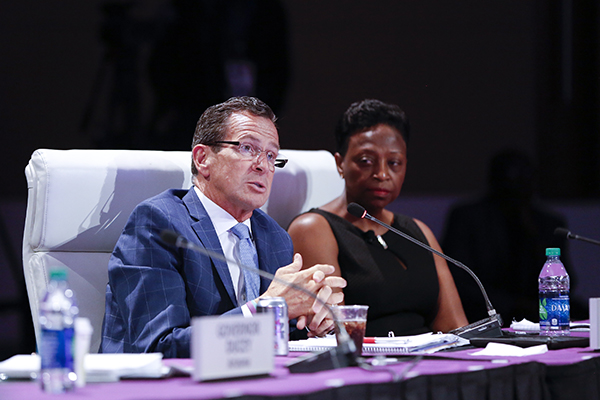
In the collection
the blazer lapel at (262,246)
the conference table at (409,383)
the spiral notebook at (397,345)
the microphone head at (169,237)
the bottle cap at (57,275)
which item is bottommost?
the conference table at (409,383)

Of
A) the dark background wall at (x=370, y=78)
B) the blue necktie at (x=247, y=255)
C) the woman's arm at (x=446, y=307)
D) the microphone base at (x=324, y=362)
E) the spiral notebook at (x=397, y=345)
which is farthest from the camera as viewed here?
the dark background wall at (x=370, y=78)

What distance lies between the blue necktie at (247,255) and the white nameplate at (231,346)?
0.65m

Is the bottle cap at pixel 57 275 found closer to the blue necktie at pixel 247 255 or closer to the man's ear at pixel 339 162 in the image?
the blue necktie at pixel 247 255

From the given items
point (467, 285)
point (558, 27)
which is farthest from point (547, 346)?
point (558, 27)

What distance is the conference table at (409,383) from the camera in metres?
0.82

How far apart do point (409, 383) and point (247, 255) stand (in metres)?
0.78

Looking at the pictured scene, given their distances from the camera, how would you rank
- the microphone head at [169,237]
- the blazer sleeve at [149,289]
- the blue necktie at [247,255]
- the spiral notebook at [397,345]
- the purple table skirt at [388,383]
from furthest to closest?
the blue necktie at [247,255], the blazer sleeve at [149,289], the spiral notebook at [397,345], the microphone head at [169,237], the purple table skirt at [388,383]

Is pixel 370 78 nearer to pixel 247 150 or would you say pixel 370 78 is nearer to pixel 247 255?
pixel 247 150

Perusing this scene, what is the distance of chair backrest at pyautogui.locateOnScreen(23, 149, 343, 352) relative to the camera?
1.65 meters

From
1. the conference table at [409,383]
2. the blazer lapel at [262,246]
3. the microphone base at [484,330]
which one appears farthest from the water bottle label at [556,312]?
the blazer lapel at [262,246]

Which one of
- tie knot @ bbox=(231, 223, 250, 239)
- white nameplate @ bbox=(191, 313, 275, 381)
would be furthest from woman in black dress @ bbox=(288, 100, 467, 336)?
white nameplate @ bbox=(191, 313, 275, 381)

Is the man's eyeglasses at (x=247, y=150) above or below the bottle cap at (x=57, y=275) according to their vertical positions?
above

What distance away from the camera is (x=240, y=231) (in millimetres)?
1668

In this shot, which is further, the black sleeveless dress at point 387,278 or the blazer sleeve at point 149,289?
the black sleeveless dress at point 387,278
